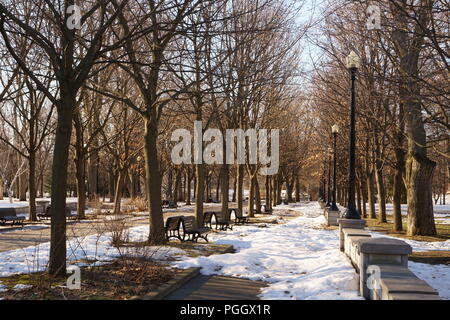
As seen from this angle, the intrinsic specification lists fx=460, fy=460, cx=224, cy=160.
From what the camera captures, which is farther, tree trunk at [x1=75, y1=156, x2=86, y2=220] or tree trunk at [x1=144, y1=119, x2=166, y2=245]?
tree trunk at [x1=75, y1=156, x2=86, y2=220]

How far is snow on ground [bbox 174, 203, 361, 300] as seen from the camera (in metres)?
7.66

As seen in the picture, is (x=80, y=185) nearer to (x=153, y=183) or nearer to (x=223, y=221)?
(x=223, y=221)

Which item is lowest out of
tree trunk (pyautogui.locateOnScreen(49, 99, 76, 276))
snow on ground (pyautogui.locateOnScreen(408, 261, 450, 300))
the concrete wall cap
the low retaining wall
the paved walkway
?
snow on ground (pyautogui.locateOnScreen(408, 261, 450, 300))

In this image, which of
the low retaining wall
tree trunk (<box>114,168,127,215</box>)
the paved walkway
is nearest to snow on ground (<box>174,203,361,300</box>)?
the paved walkway

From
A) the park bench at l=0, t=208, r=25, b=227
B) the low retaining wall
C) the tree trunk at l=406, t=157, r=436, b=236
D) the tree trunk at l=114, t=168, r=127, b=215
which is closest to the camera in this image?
the low retaining wall

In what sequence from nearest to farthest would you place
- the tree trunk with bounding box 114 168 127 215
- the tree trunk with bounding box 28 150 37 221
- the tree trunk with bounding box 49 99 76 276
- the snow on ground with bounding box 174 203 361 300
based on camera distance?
the snow on ground with bounding box 174 203 361 300 → the tree trunk with bounding box 49 99 76 276 → the tree trunk with bounding box 28 150 37 221 → the tree trunk with bounding box 114 168 127 215

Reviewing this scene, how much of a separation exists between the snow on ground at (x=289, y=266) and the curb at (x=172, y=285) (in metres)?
0.51

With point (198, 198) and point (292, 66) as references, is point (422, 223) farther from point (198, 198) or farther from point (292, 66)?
point (292, 66)

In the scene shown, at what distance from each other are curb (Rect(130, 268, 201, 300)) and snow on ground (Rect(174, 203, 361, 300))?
509 millimetres

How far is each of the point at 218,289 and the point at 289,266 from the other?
3.14m

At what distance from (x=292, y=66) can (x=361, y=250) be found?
1898cm

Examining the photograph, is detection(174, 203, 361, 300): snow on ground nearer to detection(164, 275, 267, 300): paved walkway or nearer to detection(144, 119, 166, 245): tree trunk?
detection(164, 275, 267, 300): paved walkway

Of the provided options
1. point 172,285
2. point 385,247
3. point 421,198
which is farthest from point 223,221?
point 385,247
